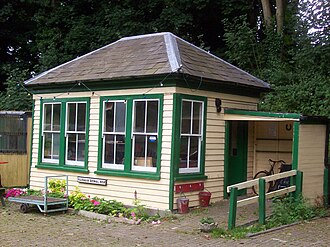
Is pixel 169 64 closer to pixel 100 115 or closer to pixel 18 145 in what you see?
pixel 100 115

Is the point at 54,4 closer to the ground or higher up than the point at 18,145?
higher up

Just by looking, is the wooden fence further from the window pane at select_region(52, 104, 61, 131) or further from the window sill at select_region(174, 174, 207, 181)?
the window sill at select_region(174, 174, 207, 181)

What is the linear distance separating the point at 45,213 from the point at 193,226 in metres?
3.98

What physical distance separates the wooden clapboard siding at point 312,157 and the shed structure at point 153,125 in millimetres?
73

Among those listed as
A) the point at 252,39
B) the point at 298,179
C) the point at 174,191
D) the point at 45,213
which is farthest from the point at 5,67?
the point at 298,179

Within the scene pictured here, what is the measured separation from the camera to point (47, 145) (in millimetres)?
14344

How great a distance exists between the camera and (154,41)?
1332cm

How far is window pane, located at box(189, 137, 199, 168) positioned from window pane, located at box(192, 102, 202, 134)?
0.70 feet

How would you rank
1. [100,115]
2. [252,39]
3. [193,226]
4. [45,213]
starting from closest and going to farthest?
1. [193,226]
2. [45,213]
3. [100,115]
4. [252,39]

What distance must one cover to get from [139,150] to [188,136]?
1278 millimetres

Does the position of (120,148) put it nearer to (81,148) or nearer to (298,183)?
(81,148)

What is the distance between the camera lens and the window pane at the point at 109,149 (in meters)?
12.5

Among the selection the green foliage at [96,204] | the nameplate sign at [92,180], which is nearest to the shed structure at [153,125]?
the nameplate sign at [92,180]

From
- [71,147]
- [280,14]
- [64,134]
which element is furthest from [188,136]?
[280,14]
